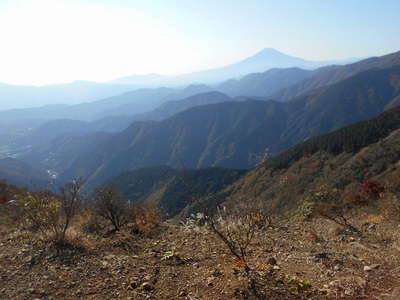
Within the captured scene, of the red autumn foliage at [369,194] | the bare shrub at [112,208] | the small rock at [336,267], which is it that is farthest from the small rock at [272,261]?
the red autumn foliage at [369,194]

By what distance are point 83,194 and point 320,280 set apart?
733cm

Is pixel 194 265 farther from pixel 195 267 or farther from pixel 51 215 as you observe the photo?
pixel 51 215

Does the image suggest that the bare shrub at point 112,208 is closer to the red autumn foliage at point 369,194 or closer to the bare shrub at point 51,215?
the bare shrub at point 51,215

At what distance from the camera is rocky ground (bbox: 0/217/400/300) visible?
463 cm

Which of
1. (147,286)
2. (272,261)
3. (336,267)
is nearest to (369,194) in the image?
(336,267)

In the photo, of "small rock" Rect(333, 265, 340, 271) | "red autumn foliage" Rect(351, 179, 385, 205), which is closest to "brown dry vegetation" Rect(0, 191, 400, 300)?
"small rock" Rect(333, 265, 340, 271)

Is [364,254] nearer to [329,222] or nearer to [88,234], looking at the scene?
[329,222]

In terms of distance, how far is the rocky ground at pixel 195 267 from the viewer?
4627mm

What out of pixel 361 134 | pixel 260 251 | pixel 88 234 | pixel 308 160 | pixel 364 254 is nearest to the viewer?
pixel 364 254

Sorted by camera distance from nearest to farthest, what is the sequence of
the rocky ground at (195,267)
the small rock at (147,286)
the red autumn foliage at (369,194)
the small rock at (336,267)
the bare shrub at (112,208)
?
the rocky ground at (195,267), the small rock at (147,286), the small rock at (336,267), the bare shrub at (112,208), the red autumn foliage at (369,194)

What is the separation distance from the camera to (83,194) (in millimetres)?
8945

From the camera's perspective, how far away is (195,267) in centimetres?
560

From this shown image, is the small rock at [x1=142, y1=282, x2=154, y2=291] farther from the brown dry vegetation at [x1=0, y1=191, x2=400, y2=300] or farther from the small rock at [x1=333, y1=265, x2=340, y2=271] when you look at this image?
the small rock at [x1=333, y1=265, x2=340, y2=271]

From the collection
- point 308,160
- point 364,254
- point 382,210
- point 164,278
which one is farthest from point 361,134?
point 164,278
